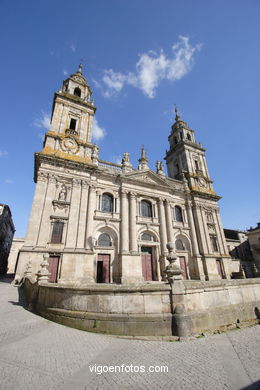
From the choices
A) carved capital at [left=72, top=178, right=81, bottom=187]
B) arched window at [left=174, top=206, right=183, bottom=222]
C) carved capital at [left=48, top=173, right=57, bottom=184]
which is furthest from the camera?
arched window at [left=174, top=206, right=183, bottom=222]

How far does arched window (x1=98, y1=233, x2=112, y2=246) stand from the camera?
1841 centimetres

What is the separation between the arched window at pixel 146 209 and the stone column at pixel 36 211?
1139 centimetres

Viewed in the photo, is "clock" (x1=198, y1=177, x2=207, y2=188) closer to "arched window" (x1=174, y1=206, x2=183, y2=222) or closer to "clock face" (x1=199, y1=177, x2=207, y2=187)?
"clock face" (x1=199, y1=177, x2=207, y2=187)

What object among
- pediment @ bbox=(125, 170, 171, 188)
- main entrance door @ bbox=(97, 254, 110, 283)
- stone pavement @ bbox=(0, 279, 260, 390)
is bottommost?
stone pavement @ bbox=(0, 279, 260, 390)

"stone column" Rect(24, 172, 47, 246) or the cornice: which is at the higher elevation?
the cornice

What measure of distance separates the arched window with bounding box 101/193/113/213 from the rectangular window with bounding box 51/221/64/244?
495 cm

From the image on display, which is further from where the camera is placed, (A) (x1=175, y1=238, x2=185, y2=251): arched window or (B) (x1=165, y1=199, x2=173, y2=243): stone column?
(A) (x1=175, y1=238, x2=185, y2=251): arched window

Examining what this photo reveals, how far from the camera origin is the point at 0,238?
3123cm

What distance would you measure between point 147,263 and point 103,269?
17.0 feet

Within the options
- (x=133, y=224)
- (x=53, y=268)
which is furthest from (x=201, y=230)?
(x=53, y=268)

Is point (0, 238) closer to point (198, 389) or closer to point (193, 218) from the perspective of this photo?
point (193, 218)

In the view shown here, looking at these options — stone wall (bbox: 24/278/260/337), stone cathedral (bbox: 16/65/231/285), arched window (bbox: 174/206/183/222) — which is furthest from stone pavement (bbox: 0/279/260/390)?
arched window (bbox: 174/206/183/222)

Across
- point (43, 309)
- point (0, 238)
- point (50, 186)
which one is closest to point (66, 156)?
point (50, 186)

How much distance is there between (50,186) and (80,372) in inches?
628
